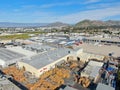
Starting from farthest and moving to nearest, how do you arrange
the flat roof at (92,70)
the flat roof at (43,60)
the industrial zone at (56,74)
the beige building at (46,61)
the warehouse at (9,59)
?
1. the warehouse at (9,59)
2. the flat roof at (43,60)
3. the beige building at (46,61)
4. the flat roof at (92,70)
5. the industrial zone at (56,74)

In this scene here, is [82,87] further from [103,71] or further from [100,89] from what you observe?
[103,71]

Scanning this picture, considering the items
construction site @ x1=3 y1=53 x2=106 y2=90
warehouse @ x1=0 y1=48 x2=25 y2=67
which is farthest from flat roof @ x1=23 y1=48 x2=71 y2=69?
warehouse @ x1=0 y1=48 x2=25 y2=67

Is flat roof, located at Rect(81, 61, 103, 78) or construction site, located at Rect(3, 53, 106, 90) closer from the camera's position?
construction site, located at Rect(3, 53, 106, 90)

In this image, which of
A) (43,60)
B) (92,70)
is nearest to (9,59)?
(43,60)

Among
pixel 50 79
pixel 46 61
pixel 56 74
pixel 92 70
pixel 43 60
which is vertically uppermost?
pixel 43 60

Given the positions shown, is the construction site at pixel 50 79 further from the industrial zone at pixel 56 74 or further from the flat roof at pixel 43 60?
the flat roof at pixel 43 60

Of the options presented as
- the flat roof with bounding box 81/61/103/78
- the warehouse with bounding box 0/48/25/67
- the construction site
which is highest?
the warehouse with bounding box 0/48/25/67

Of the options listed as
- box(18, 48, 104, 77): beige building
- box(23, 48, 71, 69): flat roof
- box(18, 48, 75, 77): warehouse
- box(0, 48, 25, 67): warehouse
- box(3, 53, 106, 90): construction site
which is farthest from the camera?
box(0, 48, 25, 67): warehouse

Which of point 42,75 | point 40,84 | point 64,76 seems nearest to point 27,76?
Result: point 42,75

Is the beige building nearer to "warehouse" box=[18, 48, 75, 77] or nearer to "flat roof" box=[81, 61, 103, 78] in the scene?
"warehouse" box=[18, 48, 75, 77]

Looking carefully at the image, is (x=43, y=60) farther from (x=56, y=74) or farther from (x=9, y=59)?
(x=9, y=59)

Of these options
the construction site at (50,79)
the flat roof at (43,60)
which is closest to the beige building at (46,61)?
the flat roof at (43,60)
